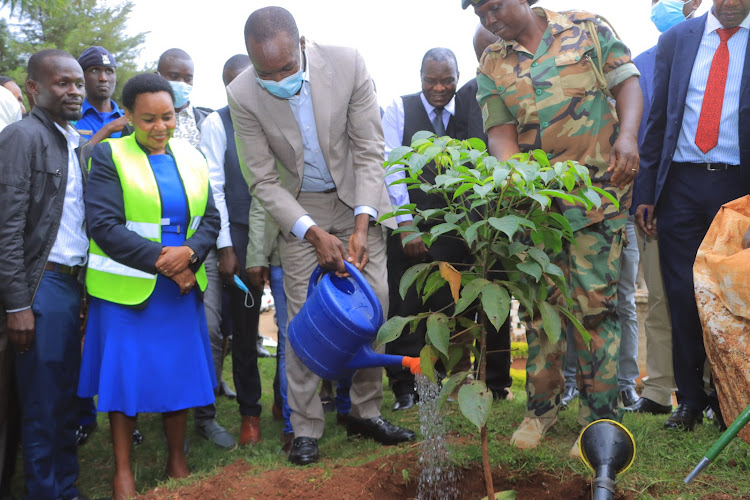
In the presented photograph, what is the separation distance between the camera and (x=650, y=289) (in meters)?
4.32

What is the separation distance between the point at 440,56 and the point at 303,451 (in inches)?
107

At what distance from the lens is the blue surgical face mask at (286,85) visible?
11.0ft

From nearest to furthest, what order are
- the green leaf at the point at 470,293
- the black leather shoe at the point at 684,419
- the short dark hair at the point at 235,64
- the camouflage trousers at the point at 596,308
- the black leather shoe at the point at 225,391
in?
the green leaf at the point at 470,293
the camouflage trousers at the point at 596,308
the black leather shoe at the point at 684,419
the short dark hair at the point at 235,64
the black leather shoe at the point at 225,391

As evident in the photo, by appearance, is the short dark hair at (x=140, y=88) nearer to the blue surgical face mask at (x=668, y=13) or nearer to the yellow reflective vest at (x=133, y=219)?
the yellow reflective vest at (x=133, y=219)

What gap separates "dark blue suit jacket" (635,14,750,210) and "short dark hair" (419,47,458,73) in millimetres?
1374

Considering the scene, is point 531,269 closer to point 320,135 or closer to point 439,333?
point 439,333

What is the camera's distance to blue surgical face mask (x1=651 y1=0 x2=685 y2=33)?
4.80m

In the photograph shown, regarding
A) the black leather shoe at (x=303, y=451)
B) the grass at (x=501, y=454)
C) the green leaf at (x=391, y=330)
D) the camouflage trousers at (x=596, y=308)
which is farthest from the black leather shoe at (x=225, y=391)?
the green leaf at (x=391, y=330)

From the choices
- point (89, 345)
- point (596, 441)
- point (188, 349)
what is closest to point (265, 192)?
point (188, 349)

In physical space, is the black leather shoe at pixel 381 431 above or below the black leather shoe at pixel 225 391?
above

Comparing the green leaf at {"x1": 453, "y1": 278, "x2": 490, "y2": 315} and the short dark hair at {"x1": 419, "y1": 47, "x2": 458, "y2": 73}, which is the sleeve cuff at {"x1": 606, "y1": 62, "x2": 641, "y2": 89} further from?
the short dark hair at {"x1": 419, "y1": 47, "x2": 458, "y2": 73}

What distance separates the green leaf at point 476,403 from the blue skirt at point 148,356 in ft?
5.18

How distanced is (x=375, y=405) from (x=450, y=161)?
1.82 m

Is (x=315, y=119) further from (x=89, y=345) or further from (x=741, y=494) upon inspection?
(x=741, y=494)
